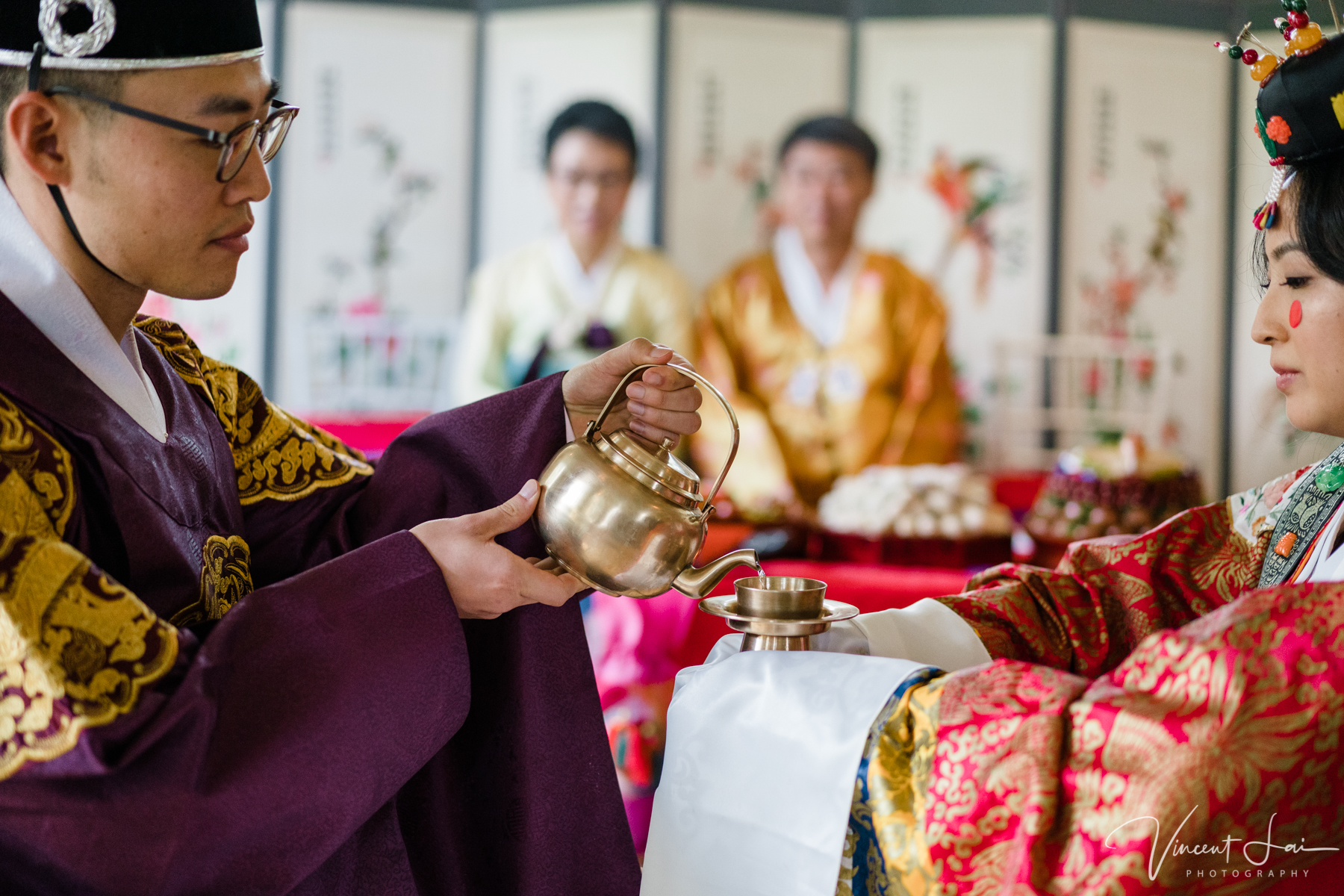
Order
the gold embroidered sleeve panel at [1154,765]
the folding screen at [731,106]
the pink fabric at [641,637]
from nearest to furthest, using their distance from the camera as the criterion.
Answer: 1. the gold embroidered sleeve panel at [1154,765]
2. the pink fabric at [641,637]
3. the folding screen at [731,106]

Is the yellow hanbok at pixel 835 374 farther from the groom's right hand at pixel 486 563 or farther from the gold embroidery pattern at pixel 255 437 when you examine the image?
the groom's right hand at pixel 486 563

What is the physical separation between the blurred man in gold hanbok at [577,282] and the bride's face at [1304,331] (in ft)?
13.3

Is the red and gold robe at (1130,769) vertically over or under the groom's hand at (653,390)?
under

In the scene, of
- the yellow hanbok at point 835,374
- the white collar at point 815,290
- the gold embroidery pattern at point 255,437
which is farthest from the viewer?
the white collar at point 815,290

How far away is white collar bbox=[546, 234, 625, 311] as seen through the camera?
18.4 feet

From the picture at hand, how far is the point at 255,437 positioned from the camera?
174 cm

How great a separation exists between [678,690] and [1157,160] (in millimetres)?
6534

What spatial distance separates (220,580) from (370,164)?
18.4ft

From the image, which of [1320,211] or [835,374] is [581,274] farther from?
[1320,211]

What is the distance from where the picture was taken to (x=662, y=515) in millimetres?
1317

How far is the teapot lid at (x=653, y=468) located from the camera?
52.4 inches

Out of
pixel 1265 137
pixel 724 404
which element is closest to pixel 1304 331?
pixel 1265 137

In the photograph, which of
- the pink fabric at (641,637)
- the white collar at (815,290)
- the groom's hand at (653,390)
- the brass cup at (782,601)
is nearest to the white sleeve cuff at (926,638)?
the brass cup at (782,601)

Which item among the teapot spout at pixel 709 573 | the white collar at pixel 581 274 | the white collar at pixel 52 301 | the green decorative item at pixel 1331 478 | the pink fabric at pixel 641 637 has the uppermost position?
the white collar at pixel 581 274
